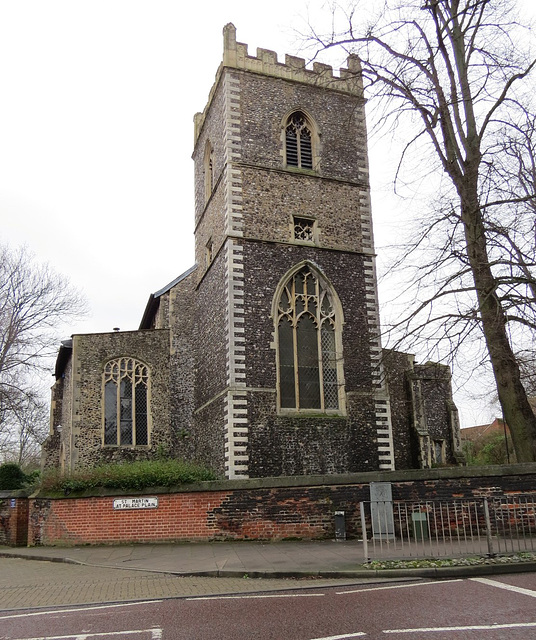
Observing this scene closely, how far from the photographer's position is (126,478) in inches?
613

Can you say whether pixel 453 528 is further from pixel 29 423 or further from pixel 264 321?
pixel 29 423

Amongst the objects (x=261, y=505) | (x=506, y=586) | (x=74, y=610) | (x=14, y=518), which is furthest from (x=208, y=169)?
(x=506, y=586)

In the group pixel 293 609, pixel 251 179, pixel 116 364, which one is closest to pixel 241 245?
pixel 251 179

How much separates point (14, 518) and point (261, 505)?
723 cm

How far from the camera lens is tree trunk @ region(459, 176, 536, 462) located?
1390 cm

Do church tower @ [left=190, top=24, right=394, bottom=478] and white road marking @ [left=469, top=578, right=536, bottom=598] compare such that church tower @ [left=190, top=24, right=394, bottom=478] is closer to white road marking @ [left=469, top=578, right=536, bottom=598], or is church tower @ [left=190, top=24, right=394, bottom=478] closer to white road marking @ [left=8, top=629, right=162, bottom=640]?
white road marking @ [left=469, top=578, right=536, bottom=598]

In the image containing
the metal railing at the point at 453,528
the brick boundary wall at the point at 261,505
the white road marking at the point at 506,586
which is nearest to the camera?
the white road marking at the point at 506,586

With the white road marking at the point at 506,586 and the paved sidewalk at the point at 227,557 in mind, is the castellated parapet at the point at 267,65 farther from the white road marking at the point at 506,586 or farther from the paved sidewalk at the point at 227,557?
the white road marking at the point at 506,586

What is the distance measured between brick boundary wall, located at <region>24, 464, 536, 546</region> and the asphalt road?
180 inches

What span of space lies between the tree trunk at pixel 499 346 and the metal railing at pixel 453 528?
179 centimetres

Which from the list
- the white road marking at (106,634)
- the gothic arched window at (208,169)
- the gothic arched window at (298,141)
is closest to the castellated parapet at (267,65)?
the gothic arched window at (298,141)

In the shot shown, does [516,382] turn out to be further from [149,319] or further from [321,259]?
[149,319]

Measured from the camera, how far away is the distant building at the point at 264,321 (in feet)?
61.7

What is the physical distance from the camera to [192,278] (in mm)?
24656
